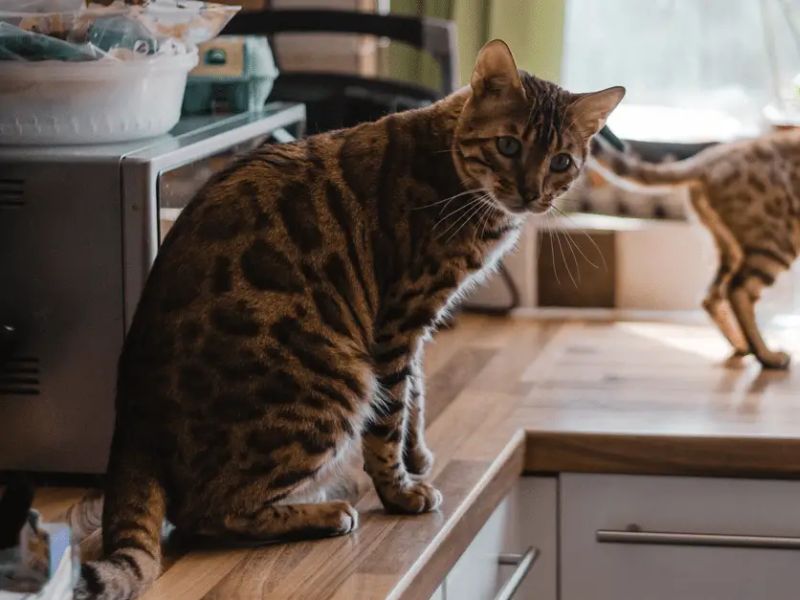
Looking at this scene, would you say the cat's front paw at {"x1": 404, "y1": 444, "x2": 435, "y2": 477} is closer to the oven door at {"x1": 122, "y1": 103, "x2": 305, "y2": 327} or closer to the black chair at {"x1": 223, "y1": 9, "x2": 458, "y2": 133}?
the oven door at {"x1": 122, "y1": 103, "x2": 305, "y2": 327}

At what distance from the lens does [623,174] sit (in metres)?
2.17

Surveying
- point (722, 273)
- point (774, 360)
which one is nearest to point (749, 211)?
point (722, 273)

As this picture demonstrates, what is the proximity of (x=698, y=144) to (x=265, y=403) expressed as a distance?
1.21m

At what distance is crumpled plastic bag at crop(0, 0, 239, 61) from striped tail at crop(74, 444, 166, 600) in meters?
0.44

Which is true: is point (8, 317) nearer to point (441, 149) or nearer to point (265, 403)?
point (265, 403)

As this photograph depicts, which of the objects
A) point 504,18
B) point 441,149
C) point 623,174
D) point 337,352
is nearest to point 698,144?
point 623,174

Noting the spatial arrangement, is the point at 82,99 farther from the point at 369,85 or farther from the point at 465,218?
the point at 369,85

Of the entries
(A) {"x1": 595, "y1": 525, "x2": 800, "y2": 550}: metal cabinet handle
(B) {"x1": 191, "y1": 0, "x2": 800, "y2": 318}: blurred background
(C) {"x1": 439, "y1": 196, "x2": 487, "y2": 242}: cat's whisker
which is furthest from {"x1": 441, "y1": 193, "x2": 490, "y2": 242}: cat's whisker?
(B) {"x1": 191, "y1": 0, "x2": 800, "y2": 318}: blurred background

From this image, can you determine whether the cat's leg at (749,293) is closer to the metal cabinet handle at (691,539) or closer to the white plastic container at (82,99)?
the metal cabinet handle at (691,539)

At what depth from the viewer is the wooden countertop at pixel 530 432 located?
1298 millimetres

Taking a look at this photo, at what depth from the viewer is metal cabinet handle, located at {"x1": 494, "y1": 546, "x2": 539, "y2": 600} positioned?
5.26 ft

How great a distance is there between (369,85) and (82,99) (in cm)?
92

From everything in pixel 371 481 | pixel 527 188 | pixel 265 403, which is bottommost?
pixel 371 481

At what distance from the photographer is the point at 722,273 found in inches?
85.4
